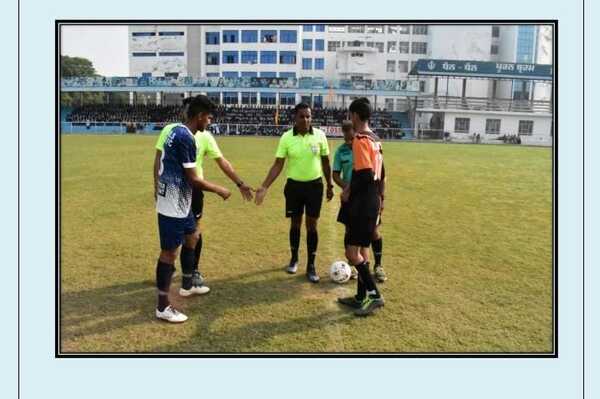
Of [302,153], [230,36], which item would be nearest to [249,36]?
[230,36]

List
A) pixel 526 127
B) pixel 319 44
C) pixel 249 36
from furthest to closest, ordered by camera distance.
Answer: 1. pixel 319 44
2. pixel 249 36
3. pixel 526 127

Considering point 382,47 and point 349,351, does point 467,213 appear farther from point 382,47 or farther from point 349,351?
point 382,47

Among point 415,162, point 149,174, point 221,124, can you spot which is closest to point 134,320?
point 149,174

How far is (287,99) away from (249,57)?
35.6 ft

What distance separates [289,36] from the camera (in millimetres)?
60500

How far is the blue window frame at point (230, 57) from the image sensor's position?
6230cm

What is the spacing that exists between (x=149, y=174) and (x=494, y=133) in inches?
1626

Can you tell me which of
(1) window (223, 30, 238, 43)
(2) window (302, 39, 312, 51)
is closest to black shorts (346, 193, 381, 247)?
(2) window (302, 39, 312, 51)

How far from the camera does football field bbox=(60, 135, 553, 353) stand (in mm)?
4688

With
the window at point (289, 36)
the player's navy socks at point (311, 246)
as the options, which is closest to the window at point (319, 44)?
the window at point (289, 36)

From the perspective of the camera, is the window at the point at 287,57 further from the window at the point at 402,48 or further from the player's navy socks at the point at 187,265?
the player's navy socks at the point at 187,265

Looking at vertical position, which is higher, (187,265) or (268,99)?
(268,99)

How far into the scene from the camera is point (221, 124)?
44.8 m

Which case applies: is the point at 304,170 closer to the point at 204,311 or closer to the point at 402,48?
the point at 204,311
